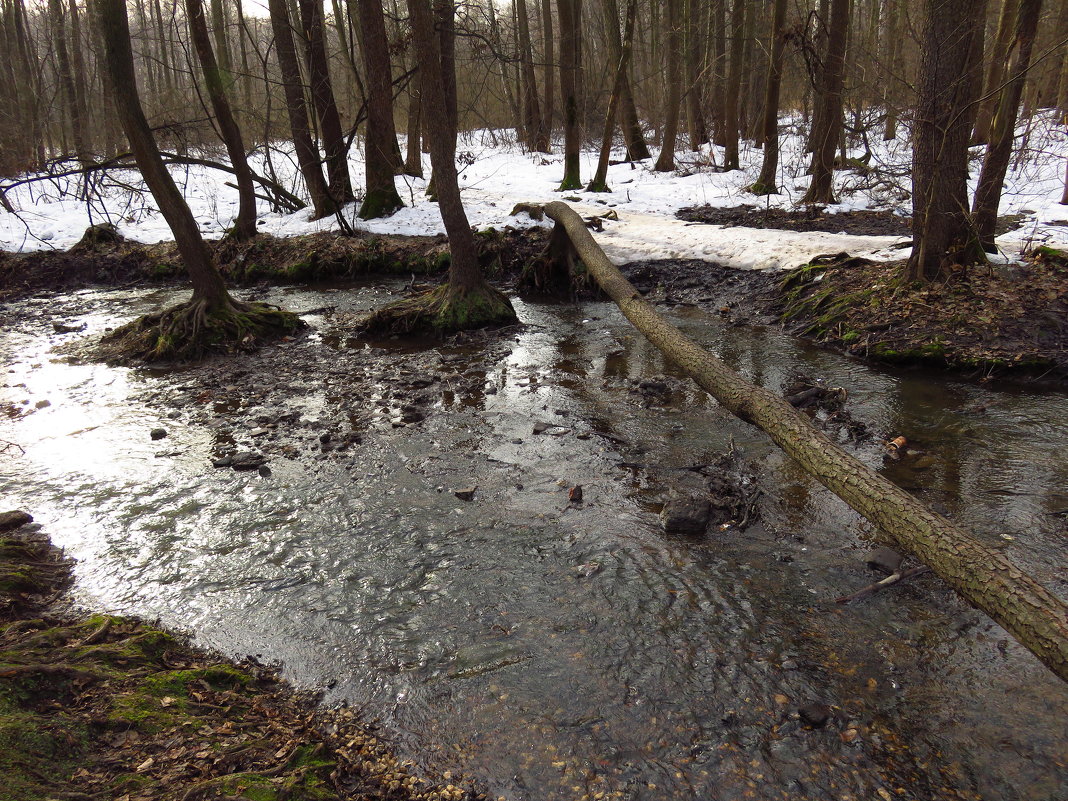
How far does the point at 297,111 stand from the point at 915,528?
17317mm

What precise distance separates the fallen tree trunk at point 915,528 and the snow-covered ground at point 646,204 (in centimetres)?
466

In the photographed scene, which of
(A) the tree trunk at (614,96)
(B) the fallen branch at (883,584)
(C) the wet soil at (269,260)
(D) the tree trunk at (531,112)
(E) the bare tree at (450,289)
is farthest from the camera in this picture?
(D) the tree trunk at (531,112)

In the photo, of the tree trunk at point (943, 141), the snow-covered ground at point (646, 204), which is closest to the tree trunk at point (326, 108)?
the snow-covered ground at point (646, 204)

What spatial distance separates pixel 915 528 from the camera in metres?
3.66

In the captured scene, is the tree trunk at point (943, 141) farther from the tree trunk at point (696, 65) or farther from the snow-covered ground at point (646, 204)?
the tree trunk at point (696, 65)

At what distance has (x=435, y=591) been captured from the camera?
169 inches

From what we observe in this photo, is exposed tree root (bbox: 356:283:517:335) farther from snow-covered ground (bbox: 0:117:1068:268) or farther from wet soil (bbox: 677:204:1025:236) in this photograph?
wet soil (bbox: 677:204:1025:236)

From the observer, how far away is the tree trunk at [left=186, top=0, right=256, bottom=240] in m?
12.3

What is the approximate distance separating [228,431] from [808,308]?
8.09m

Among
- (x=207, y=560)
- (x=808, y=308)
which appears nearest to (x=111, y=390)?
(x=207, y=560)

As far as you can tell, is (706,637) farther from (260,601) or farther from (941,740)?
(260,601)

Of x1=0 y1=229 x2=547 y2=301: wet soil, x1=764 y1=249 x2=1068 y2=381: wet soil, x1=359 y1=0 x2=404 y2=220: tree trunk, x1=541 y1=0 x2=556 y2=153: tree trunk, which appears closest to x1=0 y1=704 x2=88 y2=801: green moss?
x1=764 y1=249 x2=1068 y2=381: wet soil

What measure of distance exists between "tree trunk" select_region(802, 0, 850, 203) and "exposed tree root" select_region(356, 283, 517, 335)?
801 cm

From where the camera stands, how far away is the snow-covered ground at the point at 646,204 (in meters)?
11.8
